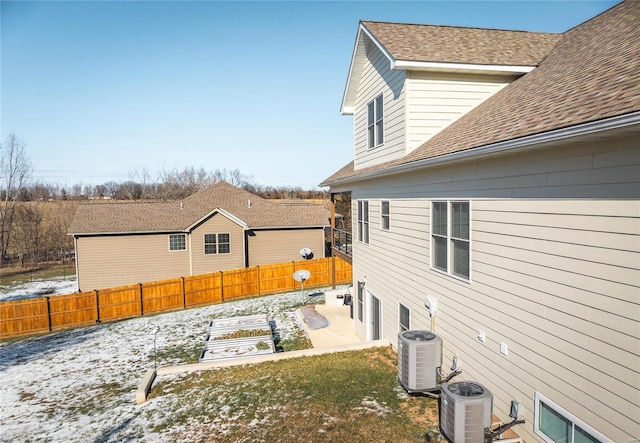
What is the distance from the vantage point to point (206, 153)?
243 ft

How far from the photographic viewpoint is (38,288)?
2577cm

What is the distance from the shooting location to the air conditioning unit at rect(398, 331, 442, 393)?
636 cm

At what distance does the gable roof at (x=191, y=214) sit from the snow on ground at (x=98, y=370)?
286 inches

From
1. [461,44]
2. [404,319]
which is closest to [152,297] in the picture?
[404,319]

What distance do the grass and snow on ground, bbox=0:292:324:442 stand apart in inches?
28.3

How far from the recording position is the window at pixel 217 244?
2425cm

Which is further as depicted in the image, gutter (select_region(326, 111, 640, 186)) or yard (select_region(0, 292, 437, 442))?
yard (select_region(0, 292, 437, 442))

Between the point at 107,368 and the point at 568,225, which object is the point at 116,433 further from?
the point at 568,225

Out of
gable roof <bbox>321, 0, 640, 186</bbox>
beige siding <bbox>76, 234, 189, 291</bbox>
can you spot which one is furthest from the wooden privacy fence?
gable roof <bbox>321, 0, 640, 186</bbox>

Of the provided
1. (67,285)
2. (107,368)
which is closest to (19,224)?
(67,285)

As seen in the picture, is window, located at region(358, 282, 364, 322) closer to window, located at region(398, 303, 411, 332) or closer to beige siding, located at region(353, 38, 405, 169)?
window, located at region(398, 303, 411, 332)

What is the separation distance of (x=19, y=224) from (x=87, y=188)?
58.9 m

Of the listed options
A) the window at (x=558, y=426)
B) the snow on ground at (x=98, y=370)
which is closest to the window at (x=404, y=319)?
the window at (x=558, y=426)

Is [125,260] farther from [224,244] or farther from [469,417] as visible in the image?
[469,417]
